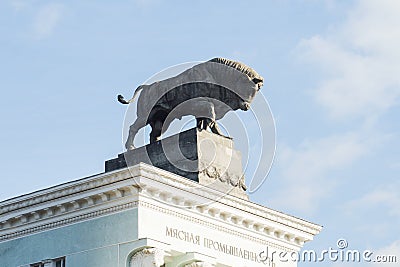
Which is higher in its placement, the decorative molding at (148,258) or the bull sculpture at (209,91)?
the bull sculpture at (209,91)

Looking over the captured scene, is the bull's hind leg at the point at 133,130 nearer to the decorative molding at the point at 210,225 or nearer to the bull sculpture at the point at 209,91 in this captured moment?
the bull sculpture at the point at 209,91

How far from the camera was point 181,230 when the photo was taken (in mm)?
A: 38938

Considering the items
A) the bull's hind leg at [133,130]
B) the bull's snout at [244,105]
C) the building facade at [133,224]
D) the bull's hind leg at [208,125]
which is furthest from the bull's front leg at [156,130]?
the building facade at [133,224]

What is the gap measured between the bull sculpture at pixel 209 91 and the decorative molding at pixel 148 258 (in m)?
6.66

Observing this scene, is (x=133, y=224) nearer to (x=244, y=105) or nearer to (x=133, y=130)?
(x=133, y=130)

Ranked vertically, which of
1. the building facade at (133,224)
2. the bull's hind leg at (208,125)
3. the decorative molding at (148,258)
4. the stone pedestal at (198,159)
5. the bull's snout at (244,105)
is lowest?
the decorative molding at (148,258)

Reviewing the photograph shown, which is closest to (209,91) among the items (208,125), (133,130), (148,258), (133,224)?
(208,125)

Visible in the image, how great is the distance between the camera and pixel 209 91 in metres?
42.6

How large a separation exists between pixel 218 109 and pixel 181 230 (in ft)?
20.3

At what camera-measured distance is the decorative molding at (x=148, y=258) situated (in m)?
37.2

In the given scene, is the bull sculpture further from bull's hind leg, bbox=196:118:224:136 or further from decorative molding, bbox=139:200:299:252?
decorative molding, bbox=139:200:299:252

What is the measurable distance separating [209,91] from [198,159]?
315 cm

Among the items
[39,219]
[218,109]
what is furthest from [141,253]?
[218,109]

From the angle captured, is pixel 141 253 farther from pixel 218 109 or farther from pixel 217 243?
pixel 218 109
